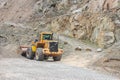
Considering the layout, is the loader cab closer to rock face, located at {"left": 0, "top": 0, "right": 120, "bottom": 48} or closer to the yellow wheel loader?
the yellow wheel loader

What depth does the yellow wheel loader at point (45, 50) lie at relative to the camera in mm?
23969

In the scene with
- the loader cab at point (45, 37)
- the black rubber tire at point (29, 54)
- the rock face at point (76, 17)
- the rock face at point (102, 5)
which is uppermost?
the rock face at point (102, 5)

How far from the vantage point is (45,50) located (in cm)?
2397

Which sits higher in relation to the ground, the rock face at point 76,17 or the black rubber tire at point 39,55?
the rock face at point 76,17

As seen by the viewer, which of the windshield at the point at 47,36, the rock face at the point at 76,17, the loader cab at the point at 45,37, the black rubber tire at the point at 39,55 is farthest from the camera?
the rock face at the point at 76,17

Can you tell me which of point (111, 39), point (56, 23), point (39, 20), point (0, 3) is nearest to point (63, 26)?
point (56, 23)

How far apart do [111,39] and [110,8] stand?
3.70 meters

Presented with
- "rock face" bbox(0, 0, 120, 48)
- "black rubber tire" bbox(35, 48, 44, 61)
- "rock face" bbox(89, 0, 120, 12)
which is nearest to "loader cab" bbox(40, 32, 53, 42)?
"black rubber tire" bbox(35, 48, 44, 61)

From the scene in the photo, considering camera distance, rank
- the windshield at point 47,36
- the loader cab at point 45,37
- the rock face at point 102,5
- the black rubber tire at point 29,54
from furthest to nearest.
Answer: the rock face at point 102,5 < the black rubber tire at point 29,54 < the windshield at point 47,36 < the loader cab at point 45,37

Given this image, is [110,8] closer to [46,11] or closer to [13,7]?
[46,11]

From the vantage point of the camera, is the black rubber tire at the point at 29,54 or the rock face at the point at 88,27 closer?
the black rubber tire at the point at 29,54

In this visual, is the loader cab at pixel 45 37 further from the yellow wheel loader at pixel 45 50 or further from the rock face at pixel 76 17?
the rock face at pixel 76 17

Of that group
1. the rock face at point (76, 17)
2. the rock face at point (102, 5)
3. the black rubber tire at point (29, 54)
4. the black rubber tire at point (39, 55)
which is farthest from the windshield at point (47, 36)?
the rock face at point (102, 5)

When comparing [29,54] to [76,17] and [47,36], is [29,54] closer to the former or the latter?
[47,36]
